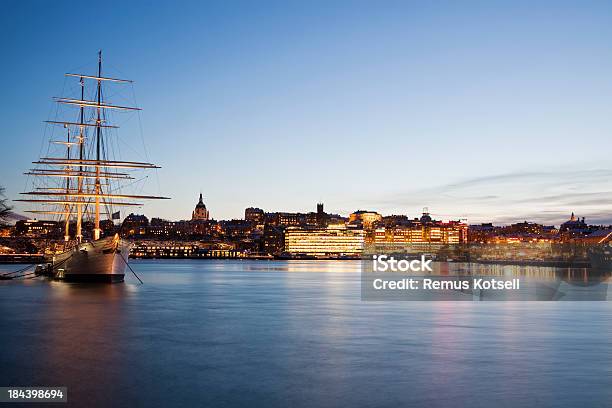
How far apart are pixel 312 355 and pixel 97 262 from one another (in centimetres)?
4524

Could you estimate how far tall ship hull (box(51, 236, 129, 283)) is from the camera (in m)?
62.4

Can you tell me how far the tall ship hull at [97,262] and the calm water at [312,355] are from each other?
21750 mm

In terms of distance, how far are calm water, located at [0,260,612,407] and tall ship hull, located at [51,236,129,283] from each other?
21750 millimetres

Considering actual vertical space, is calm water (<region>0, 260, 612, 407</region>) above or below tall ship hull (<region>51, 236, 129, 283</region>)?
below

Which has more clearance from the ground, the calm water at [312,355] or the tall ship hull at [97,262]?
the tall ship hull at [97,262]

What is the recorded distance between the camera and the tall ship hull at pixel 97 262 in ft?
205

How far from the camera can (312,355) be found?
22.3 meters

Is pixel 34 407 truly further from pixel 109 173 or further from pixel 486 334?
pixel 109 173

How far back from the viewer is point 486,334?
2772 cm

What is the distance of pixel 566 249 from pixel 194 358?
608 feet

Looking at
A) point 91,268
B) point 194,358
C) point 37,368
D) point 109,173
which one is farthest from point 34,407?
point 109,173

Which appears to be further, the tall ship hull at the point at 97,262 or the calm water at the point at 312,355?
the tall ship hull at the point at 97,262

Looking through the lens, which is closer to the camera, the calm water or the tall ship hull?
the calm water

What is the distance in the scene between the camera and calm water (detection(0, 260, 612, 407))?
16.0 metres
